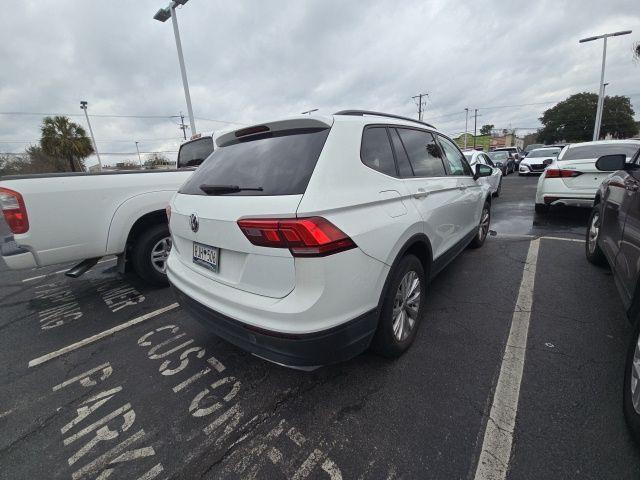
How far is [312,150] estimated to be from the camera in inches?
76.9

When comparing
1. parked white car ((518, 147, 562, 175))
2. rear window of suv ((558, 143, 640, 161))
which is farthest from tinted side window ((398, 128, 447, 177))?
parked white car ((518, 147, 562, 175))

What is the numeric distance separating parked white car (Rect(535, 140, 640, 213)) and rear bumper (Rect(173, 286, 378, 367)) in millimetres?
6118

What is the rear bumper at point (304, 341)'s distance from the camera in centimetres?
177

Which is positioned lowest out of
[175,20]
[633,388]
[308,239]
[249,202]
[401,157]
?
[633,388]

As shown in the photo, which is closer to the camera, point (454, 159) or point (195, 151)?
point (454, 159)

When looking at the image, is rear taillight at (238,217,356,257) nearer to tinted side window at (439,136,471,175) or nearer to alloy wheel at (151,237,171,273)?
tinted side window at (439,136,471,175)

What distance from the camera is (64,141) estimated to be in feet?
113

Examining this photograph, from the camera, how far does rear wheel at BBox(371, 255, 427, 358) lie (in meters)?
2.23

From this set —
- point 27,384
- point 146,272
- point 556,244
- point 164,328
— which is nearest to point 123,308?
point 146,272

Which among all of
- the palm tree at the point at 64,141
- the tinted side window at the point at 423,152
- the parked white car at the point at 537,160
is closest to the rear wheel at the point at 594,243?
the tinted side window at the point at 423,152

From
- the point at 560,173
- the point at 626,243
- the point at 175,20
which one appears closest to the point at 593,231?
the point at 626,243

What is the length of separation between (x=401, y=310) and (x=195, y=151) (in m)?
5.36

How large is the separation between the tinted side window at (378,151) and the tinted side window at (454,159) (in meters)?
1.40

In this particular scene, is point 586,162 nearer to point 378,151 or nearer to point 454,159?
point 454,159
